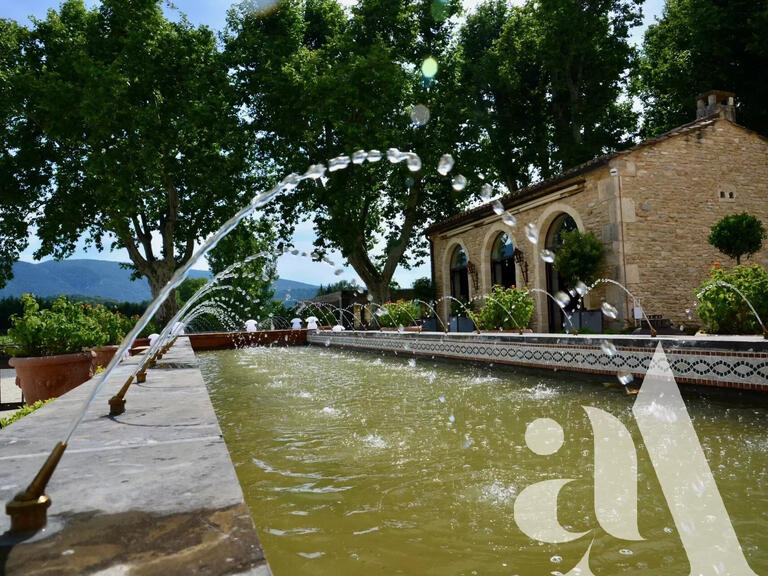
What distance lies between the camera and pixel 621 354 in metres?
7.32

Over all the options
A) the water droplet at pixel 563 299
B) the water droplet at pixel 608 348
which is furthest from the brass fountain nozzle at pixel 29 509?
the water droplet at pixel 563 299

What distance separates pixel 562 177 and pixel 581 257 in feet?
9.12

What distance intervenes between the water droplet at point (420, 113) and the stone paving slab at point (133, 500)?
2107cm

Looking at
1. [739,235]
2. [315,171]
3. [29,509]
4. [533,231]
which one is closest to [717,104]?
[739,235]

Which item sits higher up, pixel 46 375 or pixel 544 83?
pixel 544 83

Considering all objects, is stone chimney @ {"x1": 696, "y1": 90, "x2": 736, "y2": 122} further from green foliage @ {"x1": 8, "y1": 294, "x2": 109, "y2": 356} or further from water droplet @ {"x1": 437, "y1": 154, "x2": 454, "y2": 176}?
green foliage @ {"x1": 8, "y1": 294, "x2": 109, "y2": 356}

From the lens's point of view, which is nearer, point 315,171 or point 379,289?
point 315,171

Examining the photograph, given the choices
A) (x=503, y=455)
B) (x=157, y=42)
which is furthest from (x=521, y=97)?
(x=503, y=455)

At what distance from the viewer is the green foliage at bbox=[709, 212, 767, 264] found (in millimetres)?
12641

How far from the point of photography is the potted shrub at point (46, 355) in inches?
255

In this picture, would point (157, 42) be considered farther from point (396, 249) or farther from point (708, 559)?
point (708, 559)

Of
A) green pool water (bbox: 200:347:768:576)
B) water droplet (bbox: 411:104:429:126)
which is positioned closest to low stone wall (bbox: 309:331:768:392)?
green pool water (bbox: 200:347:768:576)

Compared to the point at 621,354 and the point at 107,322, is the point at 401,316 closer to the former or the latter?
the point at 107,322

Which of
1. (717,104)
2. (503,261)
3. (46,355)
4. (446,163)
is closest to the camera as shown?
(46,355)
